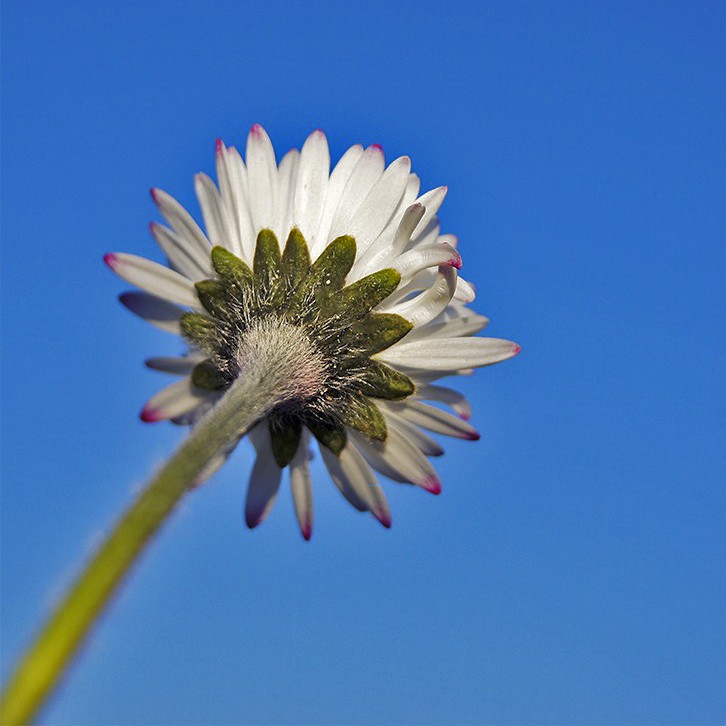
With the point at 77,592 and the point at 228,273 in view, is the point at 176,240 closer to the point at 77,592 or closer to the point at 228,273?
the point at 228,273

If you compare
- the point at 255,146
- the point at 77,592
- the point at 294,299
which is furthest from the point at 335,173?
the point at 77,592

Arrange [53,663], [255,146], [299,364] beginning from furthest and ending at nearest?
[255,146] → [299,364] → [53,663]

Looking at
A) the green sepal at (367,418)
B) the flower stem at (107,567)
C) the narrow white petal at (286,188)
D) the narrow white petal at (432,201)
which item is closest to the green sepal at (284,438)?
the green sepal at (367,418)

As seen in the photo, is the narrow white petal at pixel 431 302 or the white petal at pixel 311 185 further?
the white petal at pixel 311 185

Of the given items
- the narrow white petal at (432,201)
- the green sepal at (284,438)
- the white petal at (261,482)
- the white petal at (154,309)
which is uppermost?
the narrow white petal at (432,201)

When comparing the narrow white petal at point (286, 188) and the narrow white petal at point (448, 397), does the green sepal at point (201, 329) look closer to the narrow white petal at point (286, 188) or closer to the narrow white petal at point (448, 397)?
the narrow white petal at point (286, 188)
